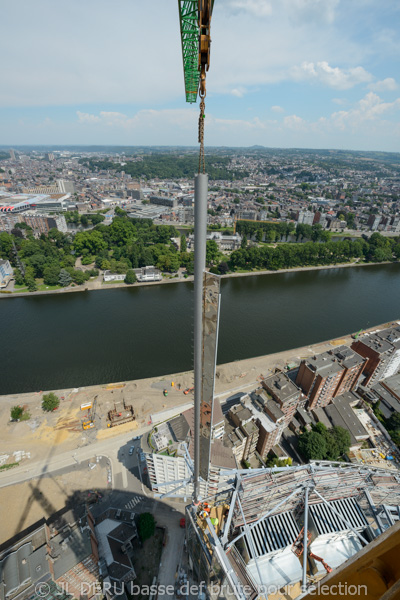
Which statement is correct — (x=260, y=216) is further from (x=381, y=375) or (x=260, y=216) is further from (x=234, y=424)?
(x=234, y=424)

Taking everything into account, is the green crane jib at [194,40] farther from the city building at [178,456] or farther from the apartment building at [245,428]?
the apartment building at [245,428]

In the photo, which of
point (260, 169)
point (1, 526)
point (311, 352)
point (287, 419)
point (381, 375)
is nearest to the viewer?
point (1, 526)

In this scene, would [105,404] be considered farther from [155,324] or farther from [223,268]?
[223,268]

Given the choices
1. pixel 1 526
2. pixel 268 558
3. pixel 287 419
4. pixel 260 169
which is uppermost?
pixel 260 169

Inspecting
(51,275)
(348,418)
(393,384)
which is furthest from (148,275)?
(393,384)

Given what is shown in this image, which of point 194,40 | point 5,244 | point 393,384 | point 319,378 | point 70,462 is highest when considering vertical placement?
point 194,40

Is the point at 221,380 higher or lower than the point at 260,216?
lower

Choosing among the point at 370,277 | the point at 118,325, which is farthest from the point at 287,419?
the point at 370,277
